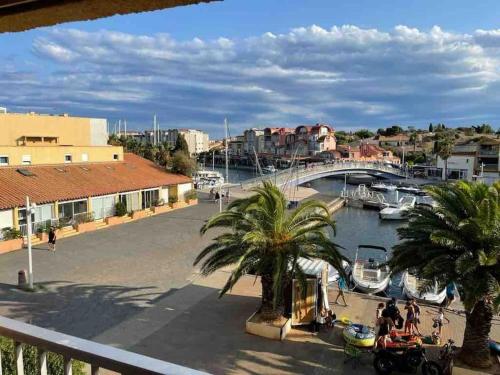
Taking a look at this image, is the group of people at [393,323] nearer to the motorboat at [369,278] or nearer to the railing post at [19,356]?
the motorboat at [369,278]

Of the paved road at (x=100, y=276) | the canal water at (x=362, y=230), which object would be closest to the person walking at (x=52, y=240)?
the paved road at (x=100, y=276)

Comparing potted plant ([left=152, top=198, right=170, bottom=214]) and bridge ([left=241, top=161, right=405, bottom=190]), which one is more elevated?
bridge ([left=241, top=161, right=405, bottom=190])

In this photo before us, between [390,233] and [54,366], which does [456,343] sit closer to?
[54,366]

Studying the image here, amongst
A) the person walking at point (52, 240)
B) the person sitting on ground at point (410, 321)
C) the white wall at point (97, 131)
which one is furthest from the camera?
the white wall at point (97, 131)

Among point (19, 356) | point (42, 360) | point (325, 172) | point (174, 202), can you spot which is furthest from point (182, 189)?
point (42, 360)

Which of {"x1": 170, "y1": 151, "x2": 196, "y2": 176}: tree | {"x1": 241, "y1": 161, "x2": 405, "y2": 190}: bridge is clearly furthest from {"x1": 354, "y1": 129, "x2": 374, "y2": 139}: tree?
{"x1": 170, "y1": 151, "x2": 196, "y2": 176}: tree

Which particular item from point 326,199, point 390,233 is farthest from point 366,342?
point 326,199

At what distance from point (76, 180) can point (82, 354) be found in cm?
3335

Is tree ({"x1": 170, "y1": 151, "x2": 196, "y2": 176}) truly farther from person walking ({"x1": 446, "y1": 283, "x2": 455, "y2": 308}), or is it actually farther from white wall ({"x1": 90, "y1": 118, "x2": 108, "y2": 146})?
person walking ({"x1": 446, "y1": 283, "x2": 455, "y2": 308})

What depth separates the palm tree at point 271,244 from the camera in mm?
13594

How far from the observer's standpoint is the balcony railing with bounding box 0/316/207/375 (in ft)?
6.51

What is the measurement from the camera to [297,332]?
14.4 m

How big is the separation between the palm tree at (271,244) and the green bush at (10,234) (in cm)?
1540

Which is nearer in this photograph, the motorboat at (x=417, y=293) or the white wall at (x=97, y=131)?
the motorboat at (x=417, y=293)
